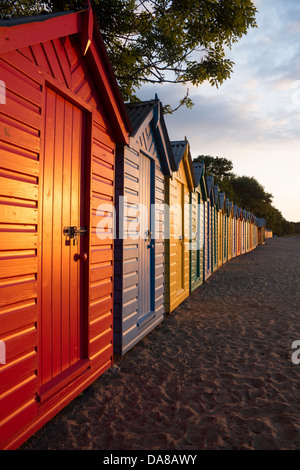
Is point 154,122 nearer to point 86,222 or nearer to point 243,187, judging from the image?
point 86,222

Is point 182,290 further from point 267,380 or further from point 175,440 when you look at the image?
point 175,440

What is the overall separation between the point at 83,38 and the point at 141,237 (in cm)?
307

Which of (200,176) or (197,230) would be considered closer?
(200,176)

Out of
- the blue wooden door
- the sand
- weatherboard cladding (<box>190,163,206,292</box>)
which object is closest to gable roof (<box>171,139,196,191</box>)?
weatherboard cladding (<box>190,163,206,292</box>)

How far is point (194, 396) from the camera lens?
3.38 m

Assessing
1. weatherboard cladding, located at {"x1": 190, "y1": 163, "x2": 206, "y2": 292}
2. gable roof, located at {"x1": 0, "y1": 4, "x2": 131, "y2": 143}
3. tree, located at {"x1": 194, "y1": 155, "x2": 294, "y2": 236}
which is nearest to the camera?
gable roof, located at {"x1": 0, "y1": 4, "x2": 131, "y2": 143}

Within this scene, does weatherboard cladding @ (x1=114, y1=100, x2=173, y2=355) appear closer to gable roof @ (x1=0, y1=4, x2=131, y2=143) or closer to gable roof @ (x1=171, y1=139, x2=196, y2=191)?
gable roof @ (x1=0, y1=4, x2=131, y2=143)

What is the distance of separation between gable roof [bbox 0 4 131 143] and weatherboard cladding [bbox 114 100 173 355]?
597 millimetres

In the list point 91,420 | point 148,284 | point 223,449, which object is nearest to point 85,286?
point 91,420

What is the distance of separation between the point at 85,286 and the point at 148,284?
2.42 m

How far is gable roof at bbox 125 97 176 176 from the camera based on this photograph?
5.03 m

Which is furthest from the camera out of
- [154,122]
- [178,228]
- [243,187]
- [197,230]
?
[243,187]

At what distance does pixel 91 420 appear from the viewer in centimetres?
291

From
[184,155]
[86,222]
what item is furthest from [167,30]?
[86,222]
